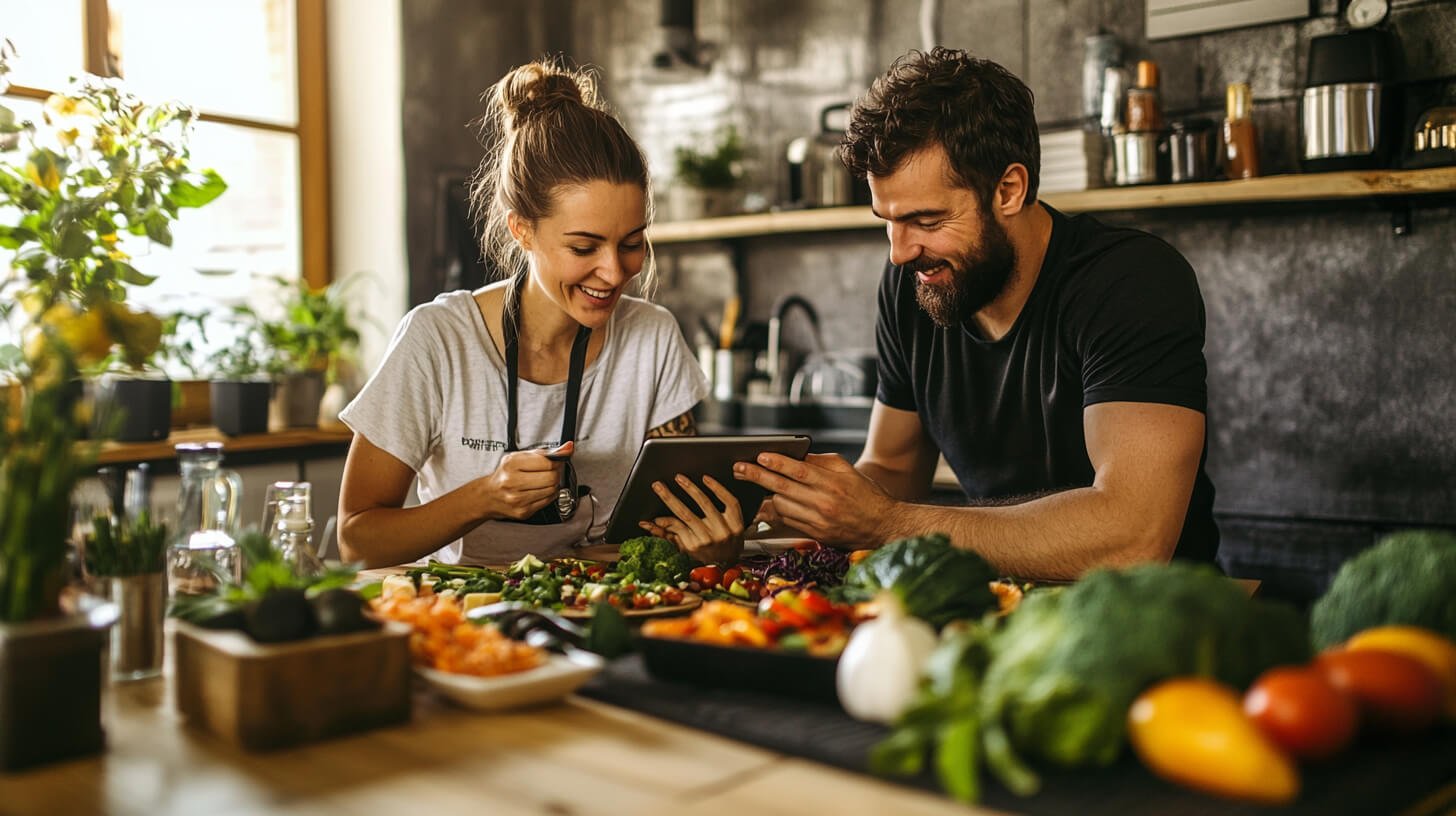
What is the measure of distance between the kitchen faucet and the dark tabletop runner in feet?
10.2

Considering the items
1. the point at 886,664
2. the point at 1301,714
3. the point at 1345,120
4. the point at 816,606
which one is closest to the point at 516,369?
the point at 816,606

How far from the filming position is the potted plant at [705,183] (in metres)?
4.55

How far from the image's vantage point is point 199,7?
4.26 m

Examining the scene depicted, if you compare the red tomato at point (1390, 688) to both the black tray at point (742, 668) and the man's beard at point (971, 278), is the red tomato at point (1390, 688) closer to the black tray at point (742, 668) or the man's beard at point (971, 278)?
the black tray at point (742, 668)

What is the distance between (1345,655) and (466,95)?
423 centimetres

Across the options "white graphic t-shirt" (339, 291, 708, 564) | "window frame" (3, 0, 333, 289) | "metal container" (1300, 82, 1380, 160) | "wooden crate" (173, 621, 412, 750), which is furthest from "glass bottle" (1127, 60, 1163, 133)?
"window frame" (3, 0, 333, 289)

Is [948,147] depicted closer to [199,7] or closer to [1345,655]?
[1345,655]

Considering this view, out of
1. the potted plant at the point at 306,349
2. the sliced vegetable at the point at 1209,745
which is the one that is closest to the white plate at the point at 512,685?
the sliced vegetable at the point at 1209,745

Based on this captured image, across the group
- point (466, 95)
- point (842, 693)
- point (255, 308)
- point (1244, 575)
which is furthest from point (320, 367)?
point (842, 693)

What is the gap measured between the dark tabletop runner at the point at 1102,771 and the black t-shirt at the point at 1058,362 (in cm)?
108

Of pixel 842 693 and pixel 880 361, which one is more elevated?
pixel 880 361

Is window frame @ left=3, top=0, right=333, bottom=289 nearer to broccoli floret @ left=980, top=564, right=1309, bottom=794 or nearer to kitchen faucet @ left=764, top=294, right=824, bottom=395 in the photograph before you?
kitchen faucet @ left=764, top=294, right=824, bottom=395

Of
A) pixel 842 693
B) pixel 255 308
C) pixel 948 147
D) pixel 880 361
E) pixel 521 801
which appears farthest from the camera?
pixel 255 308

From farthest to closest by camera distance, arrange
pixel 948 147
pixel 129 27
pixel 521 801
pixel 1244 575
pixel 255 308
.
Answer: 1. pixel 255 308
2. pixel 129 27
3. pixel 1244 575
4. pixel 948 147
5. pixel 521 801
